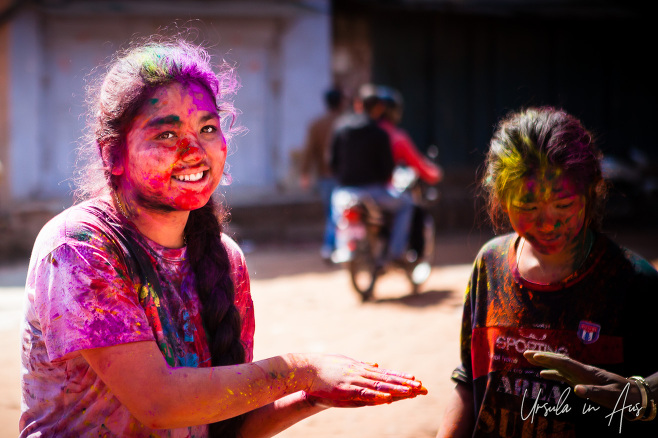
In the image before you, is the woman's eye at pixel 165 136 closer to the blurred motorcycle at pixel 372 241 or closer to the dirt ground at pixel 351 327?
the dirt ground at pixel 351 327

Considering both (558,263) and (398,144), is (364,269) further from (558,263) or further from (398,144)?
(558,263)

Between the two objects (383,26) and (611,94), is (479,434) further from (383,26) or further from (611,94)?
(611,94)

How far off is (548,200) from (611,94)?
14.5 meters

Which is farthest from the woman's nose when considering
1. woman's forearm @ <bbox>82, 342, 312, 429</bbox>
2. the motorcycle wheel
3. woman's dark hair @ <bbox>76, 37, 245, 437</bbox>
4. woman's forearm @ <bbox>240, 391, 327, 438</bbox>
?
the motorcycle wheel

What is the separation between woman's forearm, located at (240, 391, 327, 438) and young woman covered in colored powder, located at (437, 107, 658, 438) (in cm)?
42

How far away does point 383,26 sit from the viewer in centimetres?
1292

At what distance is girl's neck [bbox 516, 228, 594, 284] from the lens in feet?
6.25

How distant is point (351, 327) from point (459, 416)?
400 cm

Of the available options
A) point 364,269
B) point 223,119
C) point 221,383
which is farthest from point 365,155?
point 221,383

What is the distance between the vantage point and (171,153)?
5.95 ft

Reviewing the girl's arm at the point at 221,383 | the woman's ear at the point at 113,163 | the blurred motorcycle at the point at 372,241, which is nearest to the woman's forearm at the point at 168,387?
the girl's arm at the point at 221,383

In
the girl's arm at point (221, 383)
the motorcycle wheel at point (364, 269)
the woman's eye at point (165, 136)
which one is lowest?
the motorcycle wheel at point (364, 269)

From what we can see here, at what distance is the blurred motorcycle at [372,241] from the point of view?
6949 millimetres

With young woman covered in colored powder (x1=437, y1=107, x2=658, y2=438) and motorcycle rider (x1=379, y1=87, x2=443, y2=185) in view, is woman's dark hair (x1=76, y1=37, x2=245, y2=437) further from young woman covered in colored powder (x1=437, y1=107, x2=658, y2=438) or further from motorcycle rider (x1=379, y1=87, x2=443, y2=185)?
motorcycle rider (x1=379, y1=87, x2=443, y2=185)
